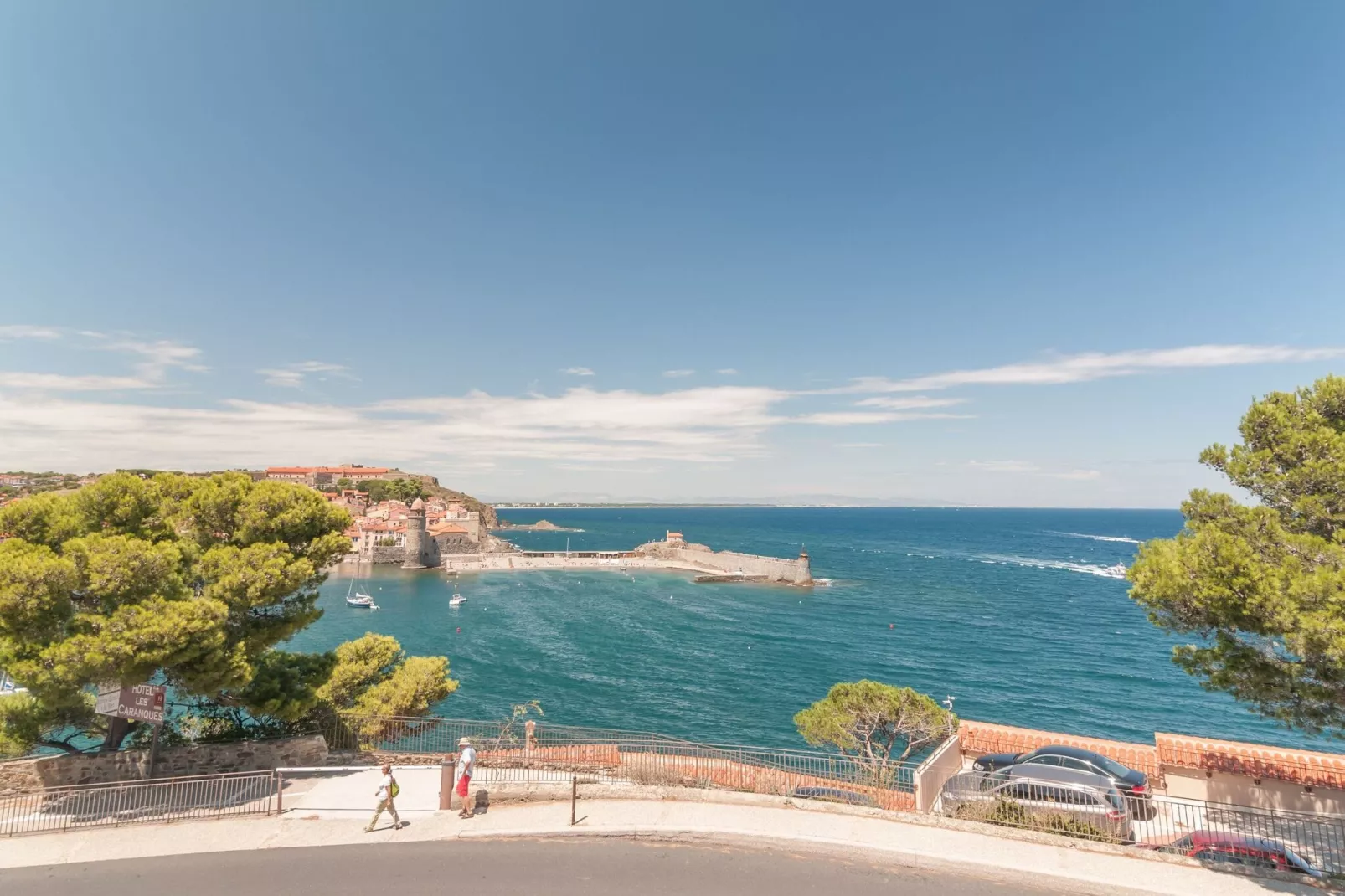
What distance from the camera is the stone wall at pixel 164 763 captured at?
12508 mm

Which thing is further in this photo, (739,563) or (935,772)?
(739,563)

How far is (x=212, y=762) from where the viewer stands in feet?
46.1

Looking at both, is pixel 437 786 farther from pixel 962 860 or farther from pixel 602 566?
pixel 602 566

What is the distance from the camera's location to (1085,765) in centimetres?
1448

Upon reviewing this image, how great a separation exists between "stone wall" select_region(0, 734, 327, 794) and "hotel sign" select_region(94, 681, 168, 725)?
1088 mm

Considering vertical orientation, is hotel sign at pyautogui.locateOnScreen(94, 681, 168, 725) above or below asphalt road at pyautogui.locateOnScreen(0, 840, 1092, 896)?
above

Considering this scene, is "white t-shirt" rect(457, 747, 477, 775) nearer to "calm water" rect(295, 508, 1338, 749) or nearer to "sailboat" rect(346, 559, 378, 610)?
"calm water" rect(295, 508, 1338, 749)

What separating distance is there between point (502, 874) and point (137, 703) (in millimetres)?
9519

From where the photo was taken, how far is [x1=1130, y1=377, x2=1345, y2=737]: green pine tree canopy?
340 inches

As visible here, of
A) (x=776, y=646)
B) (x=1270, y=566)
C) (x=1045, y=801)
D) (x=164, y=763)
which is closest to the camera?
(x=1270, y=566)

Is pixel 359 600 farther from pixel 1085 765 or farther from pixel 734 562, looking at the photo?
pixel 1085 765

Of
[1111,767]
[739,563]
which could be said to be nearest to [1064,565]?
[739,563]

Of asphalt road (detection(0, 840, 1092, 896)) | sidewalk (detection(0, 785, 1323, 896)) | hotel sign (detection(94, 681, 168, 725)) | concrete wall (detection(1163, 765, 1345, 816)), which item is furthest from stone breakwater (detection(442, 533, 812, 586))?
hotel sign (detection(94, 681, 168, 725))

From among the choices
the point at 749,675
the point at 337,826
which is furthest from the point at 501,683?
the point at 337,826
